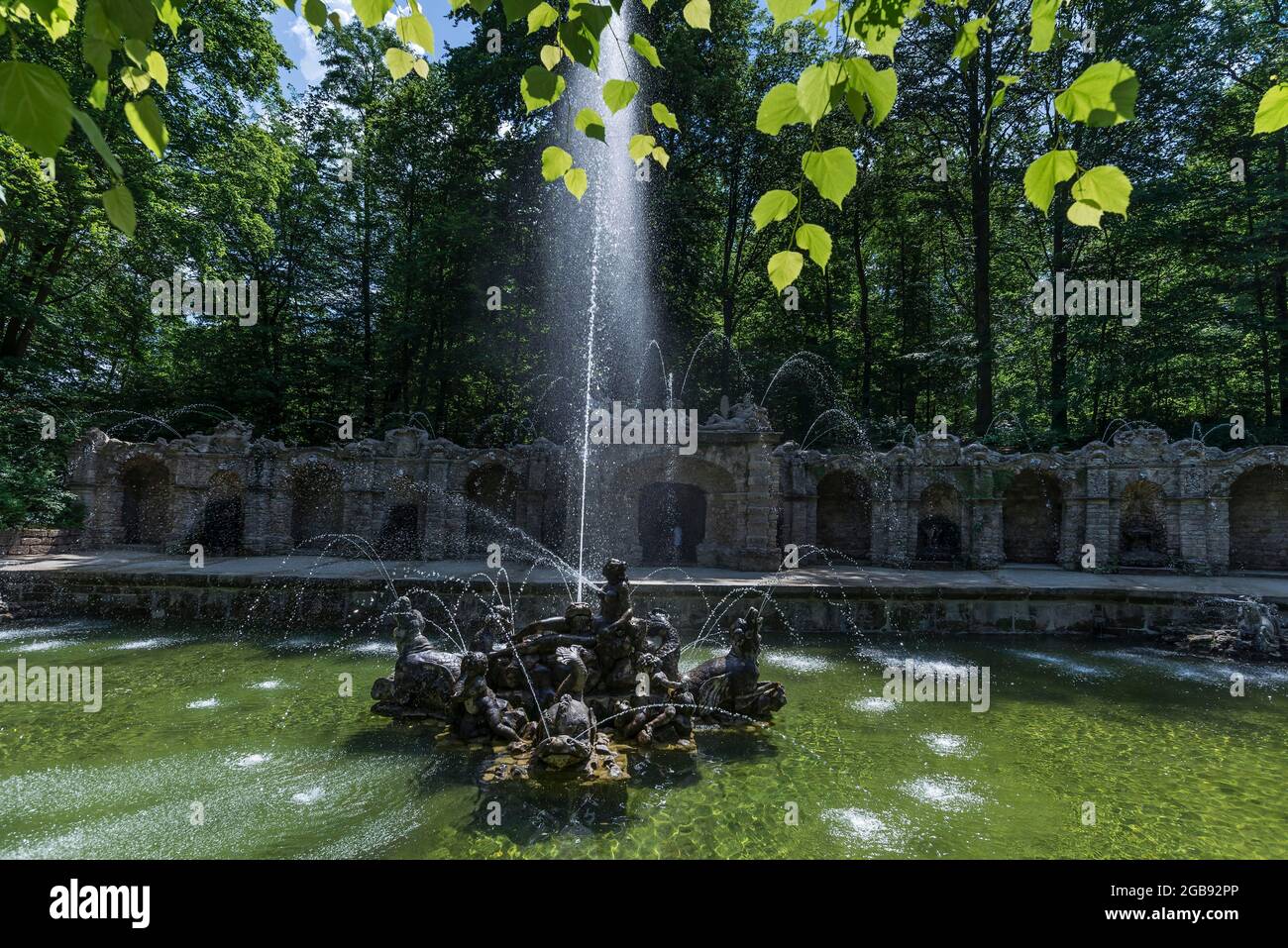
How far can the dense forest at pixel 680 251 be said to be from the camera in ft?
64.5

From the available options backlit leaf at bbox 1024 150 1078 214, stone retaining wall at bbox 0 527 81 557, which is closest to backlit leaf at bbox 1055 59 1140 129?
backlit leaf at bbox 1024 150 1078 214

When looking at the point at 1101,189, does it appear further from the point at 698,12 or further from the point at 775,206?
the point at 698,12

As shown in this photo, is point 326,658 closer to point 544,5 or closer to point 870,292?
point 544,5

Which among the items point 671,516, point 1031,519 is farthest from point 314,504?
point 1031,519

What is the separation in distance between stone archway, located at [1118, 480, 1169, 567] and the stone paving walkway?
1231mm

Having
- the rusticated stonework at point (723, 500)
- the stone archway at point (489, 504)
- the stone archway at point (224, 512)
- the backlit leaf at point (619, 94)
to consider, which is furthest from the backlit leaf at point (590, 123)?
the stone archway at point (224, 512)

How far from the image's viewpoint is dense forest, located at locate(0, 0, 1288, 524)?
1967 centimetres

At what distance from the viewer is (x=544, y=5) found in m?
2.18

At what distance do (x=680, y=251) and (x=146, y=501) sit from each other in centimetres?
2076

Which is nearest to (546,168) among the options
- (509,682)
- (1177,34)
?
(509,682)

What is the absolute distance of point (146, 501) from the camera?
2059 cm

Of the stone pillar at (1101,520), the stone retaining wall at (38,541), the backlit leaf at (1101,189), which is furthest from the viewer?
the stone pillar at (1101,520)

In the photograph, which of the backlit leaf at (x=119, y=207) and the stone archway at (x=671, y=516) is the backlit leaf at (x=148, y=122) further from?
the stone archway at (x=671, y=516)

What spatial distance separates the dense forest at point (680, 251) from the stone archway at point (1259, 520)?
164 cm
